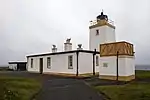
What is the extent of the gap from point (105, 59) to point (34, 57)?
1404 cm

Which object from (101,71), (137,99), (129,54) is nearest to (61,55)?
(101,71)

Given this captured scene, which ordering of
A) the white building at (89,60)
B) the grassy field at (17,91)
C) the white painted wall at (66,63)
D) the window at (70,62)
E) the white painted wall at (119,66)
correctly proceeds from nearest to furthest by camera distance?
the grassy field at (17,91)
the white painted wall at (119,66)
the white building at (89,60)
the white painted wall at (66,63)
the window at (70,62)

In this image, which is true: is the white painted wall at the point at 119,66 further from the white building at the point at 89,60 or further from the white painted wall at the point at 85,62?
the white painted wall at the point at 85,62

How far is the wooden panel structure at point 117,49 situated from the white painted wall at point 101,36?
8.67 m

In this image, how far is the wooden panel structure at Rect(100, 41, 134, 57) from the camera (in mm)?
19812

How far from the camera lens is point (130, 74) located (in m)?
20.4

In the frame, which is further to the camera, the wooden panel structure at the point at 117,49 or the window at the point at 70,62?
the window at the point at 70,62

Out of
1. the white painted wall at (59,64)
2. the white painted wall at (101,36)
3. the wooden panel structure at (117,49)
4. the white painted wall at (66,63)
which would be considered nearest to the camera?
the wooden panel structure at (117,49)

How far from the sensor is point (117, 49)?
66.0 feet

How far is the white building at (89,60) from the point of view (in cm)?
2048

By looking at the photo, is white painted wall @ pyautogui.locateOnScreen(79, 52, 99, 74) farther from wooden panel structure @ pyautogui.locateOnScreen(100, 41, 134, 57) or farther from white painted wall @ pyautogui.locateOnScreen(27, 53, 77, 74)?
wooden panel structure @ pyautogui.locateOnScreen(100, 41, 134, 57)

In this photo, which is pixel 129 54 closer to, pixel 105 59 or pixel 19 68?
pixel 105 59

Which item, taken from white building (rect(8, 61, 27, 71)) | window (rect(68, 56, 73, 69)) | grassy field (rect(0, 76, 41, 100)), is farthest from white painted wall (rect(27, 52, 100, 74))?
white building (rect(8, 61, 27, 71))

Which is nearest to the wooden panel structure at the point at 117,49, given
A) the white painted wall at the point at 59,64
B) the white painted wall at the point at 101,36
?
the white painted wall at the point at 59,64
